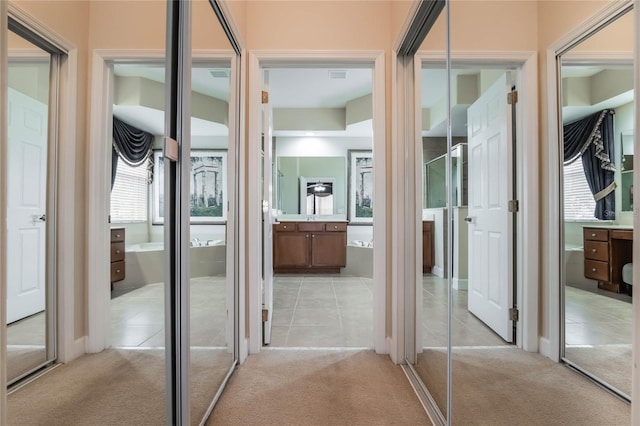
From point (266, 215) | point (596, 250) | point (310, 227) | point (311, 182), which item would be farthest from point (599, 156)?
point (311, 182)

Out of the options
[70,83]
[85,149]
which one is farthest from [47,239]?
[70,83]

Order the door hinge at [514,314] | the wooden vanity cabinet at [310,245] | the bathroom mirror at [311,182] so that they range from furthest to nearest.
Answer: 1. the bathroom mirror at [311,182]
2. the wooden vanity cabinet at [310,245]
3. the door hinge at [514,314]

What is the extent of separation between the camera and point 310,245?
15.9 ft

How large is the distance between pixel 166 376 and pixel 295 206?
4126mm

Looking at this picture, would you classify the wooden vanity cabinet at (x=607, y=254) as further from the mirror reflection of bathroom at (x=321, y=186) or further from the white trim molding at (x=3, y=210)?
the mirror reflection of bathroom at (x=321, y=186)

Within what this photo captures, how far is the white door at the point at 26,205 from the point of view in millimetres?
510

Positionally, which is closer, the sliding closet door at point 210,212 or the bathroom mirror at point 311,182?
Answer: the sliding closet door at point 210,212

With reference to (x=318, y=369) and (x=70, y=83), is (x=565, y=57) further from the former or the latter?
(x=318, y=369)

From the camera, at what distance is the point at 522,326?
3.17 ft

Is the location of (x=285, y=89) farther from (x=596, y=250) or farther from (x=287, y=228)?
(x=596, y=250)

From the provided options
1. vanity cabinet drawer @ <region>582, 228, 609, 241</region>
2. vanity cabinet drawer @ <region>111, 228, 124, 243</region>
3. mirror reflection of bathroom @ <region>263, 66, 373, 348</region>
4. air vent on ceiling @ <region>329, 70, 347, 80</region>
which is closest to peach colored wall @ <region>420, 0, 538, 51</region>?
vanity cabinet drawer @ <region>582, 228, 609, 241</region>

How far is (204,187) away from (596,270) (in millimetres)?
1505

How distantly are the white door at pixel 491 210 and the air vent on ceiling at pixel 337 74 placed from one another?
2608 millimetres

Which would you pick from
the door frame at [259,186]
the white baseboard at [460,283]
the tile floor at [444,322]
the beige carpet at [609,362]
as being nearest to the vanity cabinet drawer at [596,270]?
the beige carpet at [609,362]
